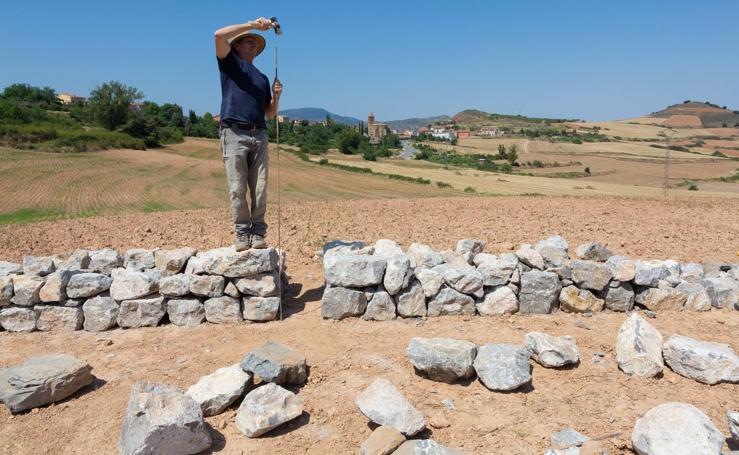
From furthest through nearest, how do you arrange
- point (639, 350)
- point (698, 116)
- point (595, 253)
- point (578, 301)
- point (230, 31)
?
point (698, 116), point (595, 253), point (578, 301), point (230, 31), point (639, 350)

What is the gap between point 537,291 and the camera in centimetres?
605

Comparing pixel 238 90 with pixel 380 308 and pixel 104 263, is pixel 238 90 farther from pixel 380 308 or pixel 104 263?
pixel 380 308

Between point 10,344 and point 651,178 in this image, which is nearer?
point 10,344

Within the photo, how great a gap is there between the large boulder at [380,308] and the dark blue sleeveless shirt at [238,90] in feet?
8.91

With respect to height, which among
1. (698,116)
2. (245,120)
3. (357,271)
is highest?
(698,116)

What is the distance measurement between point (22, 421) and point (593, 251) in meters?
7.74

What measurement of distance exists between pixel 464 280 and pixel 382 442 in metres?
2.78

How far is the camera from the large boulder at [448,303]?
5.92 metres

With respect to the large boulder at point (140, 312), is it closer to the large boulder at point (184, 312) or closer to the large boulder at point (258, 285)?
the large boulder at point (184, 312)

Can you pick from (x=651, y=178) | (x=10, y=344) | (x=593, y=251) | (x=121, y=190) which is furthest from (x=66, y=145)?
(x=651, y=178)

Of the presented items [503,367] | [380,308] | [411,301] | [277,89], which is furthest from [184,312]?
[503,367]

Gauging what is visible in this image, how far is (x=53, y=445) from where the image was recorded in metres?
3.83

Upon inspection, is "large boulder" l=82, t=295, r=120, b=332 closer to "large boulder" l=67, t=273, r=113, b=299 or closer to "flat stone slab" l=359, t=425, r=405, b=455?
"large boulder" l=67, t=273, r=113, b=299

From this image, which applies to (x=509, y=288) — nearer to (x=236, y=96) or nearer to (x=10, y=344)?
(x=236, y=96)
